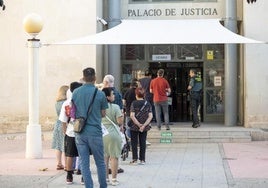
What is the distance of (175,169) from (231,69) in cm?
811

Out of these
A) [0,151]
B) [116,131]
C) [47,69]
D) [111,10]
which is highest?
[111,10]

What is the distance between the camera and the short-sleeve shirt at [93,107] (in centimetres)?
801

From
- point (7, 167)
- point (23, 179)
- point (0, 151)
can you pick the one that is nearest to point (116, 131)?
point (23, 179)

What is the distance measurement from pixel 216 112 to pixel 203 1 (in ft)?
13.6

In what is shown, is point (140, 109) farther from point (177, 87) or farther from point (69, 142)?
point (177, 87)

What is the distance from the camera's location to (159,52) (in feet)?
68.6

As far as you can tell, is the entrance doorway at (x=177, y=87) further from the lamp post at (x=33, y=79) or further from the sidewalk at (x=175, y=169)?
the lamp post at (x=33, y=79)

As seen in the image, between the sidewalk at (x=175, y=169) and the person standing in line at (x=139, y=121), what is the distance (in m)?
0.33

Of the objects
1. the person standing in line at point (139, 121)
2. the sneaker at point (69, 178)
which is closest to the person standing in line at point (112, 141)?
the sneaker at point (69, 178)

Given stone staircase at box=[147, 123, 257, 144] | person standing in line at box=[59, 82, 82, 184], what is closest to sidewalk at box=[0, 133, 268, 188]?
person standing in line at box=[59, 82, 82, 184]

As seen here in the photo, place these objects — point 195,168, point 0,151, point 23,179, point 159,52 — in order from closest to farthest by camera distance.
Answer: point 23,179, point 195,168, point 0,151, point 159,52

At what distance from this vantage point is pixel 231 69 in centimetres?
1855

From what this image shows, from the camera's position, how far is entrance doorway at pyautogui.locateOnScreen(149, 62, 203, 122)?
69.3 ft

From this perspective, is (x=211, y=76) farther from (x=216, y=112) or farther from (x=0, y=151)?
(x=0, y=151)
